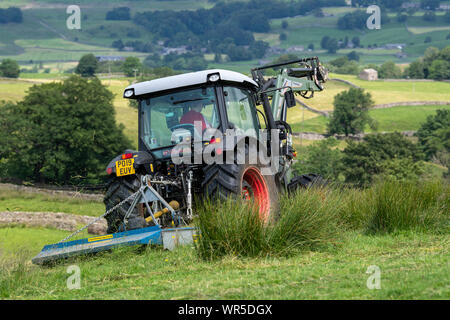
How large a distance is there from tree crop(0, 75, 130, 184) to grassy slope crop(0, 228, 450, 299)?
1886 inches

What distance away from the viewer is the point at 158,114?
9.73 metres

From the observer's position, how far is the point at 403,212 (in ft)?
28.9

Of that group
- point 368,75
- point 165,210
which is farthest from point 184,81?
point 368,75

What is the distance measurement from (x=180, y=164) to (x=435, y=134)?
77429mm

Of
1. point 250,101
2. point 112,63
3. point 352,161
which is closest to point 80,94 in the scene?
point 352,161

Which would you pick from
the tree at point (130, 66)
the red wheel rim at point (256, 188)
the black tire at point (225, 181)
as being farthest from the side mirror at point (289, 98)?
the tree at point (130, 66)

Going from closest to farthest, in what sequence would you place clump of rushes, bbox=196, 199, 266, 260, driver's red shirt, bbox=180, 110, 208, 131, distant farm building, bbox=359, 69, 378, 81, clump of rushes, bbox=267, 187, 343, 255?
clump of rushes, bbox=196, 199, 266, 260 < clump of rushes, bbox=267, 187, 343, 255 < driver's red shirt, bbox=180, 110, 208, 131 < distant farm building, bbox=359, 69, 378, 81

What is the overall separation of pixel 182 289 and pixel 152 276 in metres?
0.98

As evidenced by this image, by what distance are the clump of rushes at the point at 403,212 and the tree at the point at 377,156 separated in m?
50.4

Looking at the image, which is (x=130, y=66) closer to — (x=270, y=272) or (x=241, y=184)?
(x=241, y=184)

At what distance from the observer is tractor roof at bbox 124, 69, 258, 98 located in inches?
359

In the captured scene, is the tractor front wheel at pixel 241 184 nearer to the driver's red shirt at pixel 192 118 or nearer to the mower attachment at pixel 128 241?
the mower attachment at pixel 128 241

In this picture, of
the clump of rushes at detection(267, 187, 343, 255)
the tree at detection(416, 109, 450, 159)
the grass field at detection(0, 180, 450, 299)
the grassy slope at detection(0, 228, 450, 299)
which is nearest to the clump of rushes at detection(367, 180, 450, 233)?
the grass field at detection(0, 180, 450, 299)

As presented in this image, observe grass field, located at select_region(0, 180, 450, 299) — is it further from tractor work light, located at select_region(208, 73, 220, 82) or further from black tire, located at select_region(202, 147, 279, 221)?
tractor work light, located at select_region(208, 73, 220, 82)
